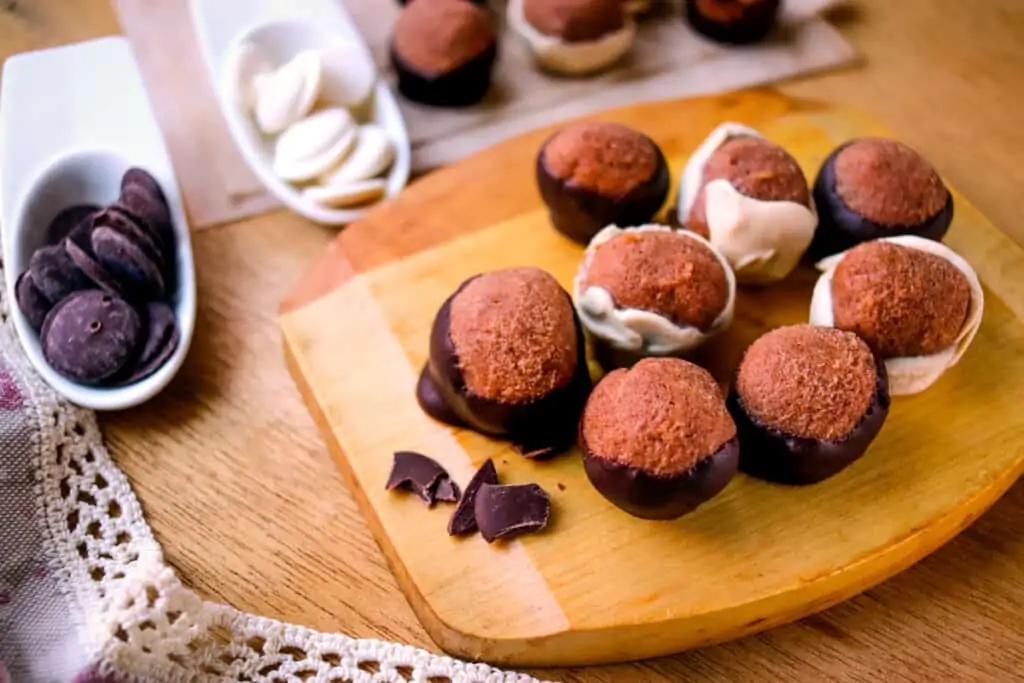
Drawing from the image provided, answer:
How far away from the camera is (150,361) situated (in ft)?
3.74

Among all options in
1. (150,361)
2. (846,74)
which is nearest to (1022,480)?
(846,74)

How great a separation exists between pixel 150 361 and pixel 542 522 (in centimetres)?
47

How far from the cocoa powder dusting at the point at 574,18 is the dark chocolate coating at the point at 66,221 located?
684mm

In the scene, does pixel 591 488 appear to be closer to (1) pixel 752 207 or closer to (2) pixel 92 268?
(1) pixel 752 207

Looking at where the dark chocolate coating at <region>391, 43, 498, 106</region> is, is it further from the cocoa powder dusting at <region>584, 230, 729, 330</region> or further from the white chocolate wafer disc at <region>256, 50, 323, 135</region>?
the cocoa powder dusting at <region>584, 230, 729, 330</region>

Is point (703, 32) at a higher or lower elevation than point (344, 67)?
lower

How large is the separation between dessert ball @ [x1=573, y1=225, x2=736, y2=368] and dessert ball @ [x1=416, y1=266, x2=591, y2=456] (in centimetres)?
4

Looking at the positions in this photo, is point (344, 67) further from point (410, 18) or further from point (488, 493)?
point (488, 493)

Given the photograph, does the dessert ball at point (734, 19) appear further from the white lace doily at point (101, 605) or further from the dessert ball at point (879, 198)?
the white lace doily at point (101, 605)

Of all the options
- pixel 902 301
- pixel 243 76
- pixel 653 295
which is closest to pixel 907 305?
pixel 902 301

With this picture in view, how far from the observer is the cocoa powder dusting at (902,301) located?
1051mm

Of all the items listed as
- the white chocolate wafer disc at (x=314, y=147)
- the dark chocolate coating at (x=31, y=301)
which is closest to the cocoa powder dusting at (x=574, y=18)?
the white chocolate wafer disc at (x=314, y=147)

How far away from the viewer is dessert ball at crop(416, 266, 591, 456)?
1014mm

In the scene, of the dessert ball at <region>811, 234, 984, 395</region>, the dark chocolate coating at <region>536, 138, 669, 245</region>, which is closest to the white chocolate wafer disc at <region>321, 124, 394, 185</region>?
the dark chocolate coating at <region>536, 138, 669, 245</region>
